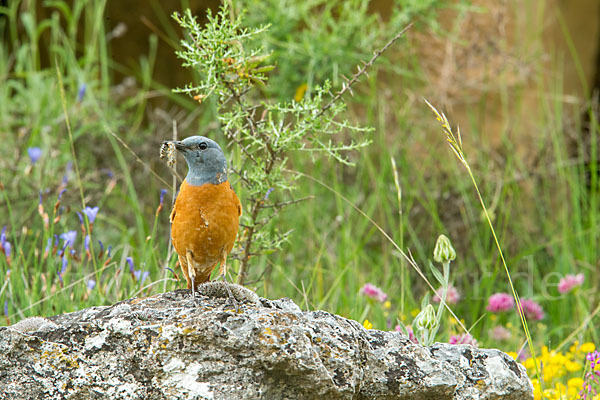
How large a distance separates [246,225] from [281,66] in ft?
7.51

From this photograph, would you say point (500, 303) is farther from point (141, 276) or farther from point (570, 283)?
point (141, 276)

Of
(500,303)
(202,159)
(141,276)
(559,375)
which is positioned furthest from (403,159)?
(202,159)

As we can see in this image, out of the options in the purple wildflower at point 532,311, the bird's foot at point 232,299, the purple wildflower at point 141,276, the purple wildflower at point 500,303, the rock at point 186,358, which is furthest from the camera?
the purple wildflower at point 532,311

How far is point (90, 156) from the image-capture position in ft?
16.3

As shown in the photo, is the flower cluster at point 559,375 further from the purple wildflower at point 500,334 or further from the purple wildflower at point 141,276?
the purple wildflower at point 141,276

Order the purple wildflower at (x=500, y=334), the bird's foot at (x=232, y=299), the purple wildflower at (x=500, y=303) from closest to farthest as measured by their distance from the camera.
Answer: the bird's foot at (x=232, y=299) < the purple wildflower at (x=500, y=334) < the purple wildflower at (x=500, y=303)

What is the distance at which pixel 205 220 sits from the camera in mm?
1957

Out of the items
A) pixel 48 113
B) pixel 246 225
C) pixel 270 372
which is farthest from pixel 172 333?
pixel 48 113

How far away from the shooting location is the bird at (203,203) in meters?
1.96

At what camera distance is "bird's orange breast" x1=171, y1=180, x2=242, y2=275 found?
1.96 m

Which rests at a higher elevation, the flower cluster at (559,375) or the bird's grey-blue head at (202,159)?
the bird's grey-blue head at (202,159)

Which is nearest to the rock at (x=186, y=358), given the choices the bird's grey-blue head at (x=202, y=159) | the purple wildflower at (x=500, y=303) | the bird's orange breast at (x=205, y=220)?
the bird's orange breast at (x=205, y=220)

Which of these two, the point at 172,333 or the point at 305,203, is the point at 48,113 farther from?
the point at 172,333

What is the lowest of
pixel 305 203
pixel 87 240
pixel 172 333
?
pixel 305 203
